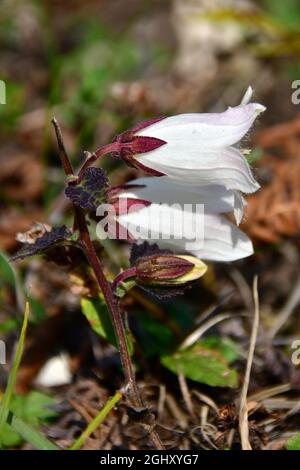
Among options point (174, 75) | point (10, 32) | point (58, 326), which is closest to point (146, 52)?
point (174, 75)

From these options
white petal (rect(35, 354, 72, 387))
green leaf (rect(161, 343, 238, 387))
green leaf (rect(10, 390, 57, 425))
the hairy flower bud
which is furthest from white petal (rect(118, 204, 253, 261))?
white petal (rect(35, 354, 72, 387))

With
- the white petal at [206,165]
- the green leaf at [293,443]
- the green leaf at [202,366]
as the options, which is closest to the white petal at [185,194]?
the white petal at [206,165]

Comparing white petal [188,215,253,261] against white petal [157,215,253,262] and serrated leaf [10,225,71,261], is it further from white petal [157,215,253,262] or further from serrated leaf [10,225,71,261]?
serrated leaf [10,225,71,261]

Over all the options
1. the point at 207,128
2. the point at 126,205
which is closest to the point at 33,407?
the point at 126,205

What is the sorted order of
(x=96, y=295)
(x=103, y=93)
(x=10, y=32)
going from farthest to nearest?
(x=10, y=32)
(x=103, y=93)
(x=96, y=295)

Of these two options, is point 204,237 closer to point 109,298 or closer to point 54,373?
point 109,298
